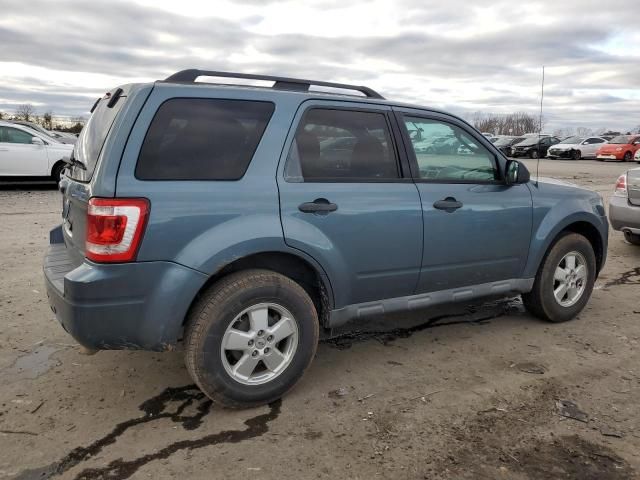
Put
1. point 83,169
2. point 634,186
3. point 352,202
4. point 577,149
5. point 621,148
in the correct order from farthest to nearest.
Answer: point 577,149, point 621,148, point 634,186, point 352,202, point 83,169

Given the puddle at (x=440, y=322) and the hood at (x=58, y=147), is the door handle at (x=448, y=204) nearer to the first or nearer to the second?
the puddle at (x=440, y=322)

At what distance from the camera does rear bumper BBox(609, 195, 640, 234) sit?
6914 mm

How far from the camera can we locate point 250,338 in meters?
3.15

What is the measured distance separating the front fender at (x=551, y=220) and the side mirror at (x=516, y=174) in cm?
31

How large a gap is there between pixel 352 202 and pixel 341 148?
385 millimetres

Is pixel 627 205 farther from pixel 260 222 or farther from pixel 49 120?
pixel 49 120

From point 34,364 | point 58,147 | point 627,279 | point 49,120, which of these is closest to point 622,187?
point 627,279

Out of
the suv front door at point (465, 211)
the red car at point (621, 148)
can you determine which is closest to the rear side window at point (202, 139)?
the suv front door at point (465, 211)

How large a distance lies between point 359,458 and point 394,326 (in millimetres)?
1952

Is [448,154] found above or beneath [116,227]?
above

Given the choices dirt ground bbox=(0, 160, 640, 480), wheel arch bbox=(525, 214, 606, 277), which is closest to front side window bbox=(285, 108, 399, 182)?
dirt ground bbox=(0, 160, 640, 480)

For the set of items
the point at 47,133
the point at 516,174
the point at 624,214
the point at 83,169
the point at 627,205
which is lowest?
the point at 624,214

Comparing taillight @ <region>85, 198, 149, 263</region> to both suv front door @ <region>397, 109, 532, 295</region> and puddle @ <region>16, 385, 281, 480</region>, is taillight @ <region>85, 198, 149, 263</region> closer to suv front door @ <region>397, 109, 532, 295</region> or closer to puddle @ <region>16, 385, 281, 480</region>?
puddle @ <region>16, 385, 281, 480</region>

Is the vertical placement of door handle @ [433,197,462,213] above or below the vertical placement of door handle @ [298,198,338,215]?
below
